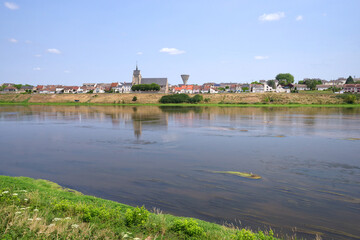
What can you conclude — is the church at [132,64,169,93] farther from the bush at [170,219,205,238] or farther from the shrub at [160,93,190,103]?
the bush at [170,219,205,238]

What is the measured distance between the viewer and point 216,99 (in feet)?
396

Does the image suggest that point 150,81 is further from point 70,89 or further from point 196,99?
point 196,99

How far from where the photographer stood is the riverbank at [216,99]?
10900cm

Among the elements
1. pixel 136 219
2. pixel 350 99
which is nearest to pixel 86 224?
pixel 136 219

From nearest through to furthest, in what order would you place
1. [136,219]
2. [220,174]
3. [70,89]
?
[136,219], [220,174], [70,89]

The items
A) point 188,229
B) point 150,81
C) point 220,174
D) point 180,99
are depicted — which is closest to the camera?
point 188,229

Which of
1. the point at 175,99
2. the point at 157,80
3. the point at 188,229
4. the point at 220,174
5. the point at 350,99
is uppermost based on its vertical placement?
the point at 157,80

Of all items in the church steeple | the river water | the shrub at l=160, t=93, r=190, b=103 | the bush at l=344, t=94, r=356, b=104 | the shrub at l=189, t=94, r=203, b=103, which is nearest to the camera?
the river water

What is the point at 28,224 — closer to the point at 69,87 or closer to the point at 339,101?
the point at 339,101

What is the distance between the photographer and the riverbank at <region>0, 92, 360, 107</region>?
4291 inches

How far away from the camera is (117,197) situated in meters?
14.4

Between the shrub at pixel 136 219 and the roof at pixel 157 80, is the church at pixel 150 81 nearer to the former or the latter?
the roof at pixel 157 80

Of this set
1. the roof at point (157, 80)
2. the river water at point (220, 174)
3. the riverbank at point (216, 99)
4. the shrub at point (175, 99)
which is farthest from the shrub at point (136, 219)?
the roof at point (157, 80)

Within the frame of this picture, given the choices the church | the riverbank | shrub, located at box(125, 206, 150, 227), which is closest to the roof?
the church
